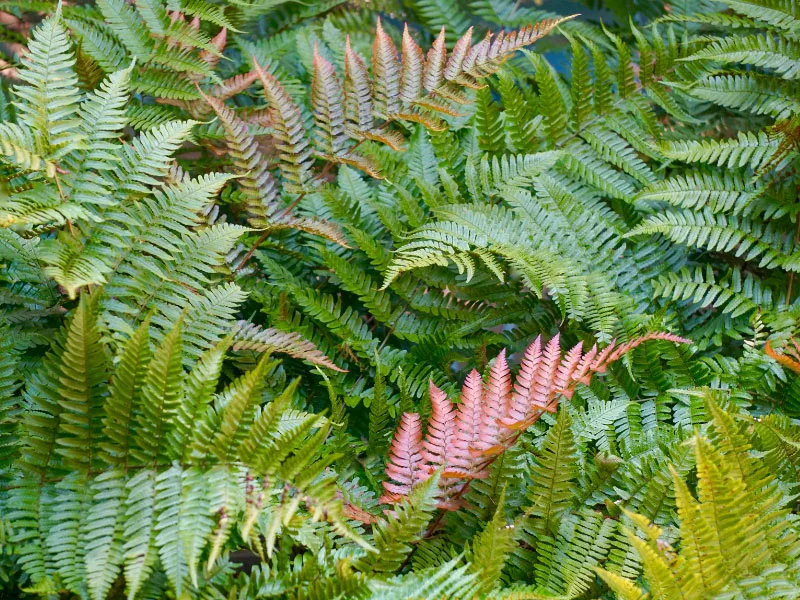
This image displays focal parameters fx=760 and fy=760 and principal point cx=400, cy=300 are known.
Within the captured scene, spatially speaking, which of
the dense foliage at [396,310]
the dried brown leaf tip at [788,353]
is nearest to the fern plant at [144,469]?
the dense foliage at [396,310]

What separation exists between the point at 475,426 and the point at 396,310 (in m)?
0.47

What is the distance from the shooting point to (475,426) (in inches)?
49.1

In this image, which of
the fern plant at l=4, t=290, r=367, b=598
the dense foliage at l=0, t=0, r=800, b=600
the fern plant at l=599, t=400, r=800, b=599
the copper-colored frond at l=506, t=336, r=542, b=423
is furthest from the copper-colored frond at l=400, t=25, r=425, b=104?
the fern plant at l=599, t=400, r=800, b=599

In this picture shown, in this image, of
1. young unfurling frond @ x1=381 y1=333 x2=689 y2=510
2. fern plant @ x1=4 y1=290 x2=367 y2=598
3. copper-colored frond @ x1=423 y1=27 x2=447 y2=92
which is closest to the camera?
fern plant @ x1=4 y1=290 x2=367 y2=598

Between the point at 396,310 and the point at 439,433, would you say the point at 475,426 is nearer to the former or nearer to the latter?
the point at 439,433

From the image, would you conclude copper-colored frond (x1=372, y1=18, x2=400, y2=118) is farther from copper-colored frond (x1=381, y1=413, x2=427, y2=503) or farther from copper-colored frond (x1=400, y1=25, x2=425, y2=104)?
copper-colored frond (x1=381, y1=413, x2=427, y2=503)

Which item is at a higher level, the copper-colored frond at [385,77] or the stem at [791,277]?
the copper-colored frond at [385,77]

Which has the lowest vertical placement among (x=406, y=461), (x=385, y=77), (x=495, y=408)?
(x=406, y=461)

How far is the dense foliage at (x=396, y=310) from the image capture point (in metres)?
1.03

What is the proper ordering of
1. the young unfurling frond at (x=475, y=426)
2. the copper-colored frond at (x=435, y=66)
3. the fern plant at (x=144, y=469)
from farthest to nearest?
the copper-colored frond at (x=435, y=66) → the young unfurling frond at (x=475, y=426) → the fern plant at (x=144, y=469)

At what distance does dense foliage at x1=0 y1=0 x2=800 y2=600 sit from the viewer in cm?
103

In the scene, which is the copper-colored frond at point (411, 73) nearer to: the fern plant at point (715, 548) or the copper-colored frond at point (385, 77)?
the copper-colored frond at point (385, 77)

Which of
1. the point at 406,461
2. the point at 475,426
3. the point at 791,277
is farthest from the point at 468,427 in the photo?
the point at 791,277

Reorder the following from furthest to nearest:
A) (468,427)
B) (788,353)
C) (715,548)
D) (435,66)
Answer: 1. (435,66)
2. (788,353)
3. (468,427)
4. (715,548)
